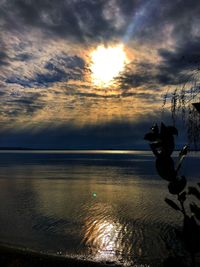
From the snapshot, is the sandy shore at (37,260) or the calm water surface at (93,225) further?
the calm water surface at (93,225)

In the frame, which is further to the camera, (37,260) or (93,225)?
(93,225)

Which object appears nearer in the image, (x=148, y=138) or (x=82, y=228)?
(x=148, y=138)

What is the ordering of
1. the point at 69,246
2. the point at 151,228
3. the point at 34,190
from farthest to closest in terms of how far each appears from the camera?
the point at 34,190 < the point at 151,228 < the point at 69,246

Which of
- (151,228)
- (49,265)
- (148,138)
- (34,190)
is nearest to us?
(148,138)

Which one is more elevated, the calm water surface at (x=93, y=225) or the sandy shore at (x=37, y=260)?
the sandy shore at (x=37, y=260)

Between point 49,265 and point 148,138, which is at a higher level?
point 148,138

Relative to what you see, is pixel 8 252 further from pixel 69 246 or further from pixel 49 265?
pixel 69 246

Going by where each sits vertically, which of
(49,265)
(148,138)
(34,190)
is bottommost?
(34,190)

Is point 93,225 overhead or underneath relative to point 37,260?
underneath

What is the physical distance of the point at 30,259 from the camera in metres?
17.6

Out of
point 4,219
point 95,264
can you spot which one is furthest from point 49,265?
point 4,219

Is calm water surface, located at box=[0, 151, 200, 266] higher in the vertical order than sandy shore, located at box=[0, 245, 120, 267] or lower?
lower

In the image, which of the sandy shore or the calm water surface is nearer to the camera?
the sandy shore

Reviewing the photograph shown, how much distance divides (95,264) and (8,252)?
16.1ft
